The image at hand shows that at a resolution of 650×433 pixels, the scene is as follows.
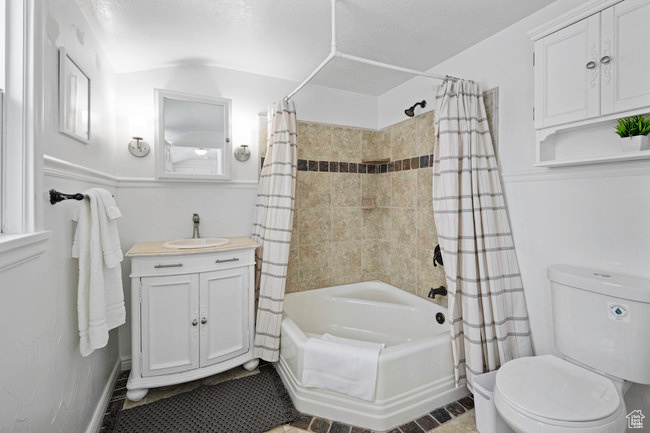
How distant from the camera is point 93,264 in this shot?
4.19 feet

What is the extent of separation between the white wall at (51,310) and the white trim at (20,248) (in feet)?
0.09

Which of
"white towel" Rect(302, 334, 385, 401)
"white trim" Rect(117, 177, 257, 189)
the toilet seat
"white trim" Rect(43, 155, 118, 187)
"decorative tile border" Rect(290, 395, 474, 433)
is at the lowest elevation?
"decorative tile border" Rect(290, 395, 474, 433)

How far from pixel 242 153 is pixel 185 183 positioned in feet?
1.67

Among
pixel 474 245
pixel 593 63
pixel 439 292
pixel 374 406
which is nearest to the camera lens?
pixel 593 63

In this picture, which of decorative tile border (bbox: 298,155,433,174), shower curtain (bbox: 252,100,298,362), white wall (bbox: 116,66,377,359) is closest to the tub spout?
decorative tile border (bbox: 298,155,433,174)

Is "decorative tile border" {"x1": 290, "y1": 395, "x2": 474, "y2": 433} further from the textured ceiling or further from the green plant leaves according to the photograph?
the textured ceiling

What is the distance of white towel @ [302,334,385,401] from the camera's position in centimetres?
157

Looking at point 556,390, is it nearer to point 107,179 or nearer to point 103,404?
point 103,404

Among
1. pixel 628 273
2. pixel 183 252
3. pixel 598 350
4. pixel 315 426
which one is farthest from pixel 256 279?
pixel 628 273

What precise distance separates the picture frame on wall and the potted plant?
249 cm

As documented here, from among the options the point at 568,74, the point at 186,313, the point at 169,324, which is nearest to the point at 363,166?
the point at 568,74

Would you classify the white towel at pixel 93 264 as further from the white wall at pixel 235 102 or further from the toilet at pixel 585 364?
the toilet at pixel 585 364

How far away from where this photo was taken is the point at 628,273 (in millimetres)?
1336

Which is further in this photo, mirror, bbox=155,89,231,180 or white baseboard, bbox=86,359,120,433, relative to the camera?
mirror, bbox=155,89,231,180
